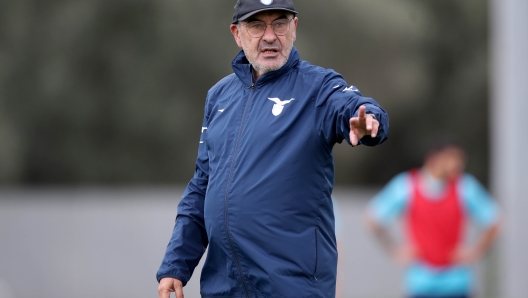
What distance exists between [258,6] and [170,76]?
7808 millimetres

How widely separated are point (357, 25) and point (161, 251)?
409cm

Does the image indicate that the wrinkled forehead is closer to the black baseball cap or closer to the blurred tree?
the black baseball cap

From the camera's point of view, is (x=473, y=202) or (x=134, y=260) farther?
(x=134, y=260)

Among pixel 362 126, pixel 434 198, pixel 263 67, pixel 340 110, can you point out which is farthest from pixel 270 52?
pixel 434 198

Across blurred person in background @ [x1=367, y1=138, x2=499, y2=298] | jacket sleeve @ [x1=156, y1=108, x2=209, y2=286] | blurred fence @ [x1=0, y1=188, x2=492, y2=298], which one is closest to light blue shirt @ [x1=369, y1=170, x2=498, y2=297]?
blurred person in background @ [x1=367, y1=138, x2=499, y2=298]

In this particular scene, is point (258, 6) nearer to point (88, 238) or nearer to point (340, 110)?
point (340, 110)

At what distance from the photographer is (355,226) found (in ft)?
37.5

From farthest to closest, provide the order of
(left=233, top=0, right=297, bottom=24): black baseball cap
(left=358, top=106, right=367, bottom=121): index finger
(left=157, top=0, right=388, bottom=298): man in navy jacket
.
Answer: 1. (left=233, top=0, right=297, bottom=24): black baseball cap
2. (left=157, top=0, right=388, bottom=298): man in navy jacket
3. (left=358, top=106, right=367, bottom=121): index finger

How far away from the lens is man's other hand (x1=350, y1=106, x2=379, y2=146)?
321 centimetres

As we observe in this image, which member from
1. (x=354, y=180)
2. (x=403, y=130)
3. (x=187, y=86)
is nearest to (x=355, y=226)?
(x=354, y=180)

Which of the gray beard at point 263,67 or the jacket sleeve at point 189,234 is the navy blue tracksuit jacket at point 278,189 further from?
the jacket sleeve at point 189,234

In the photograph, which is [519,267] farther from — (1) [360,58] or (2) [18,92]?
(2) [18,92]

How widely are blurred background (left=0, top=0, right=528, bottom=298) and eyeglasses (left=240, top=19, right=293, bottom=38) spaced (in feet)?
24.0

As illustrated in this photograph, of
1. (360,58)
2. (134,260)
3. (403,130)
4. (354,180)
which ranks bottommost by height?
(134,260)
